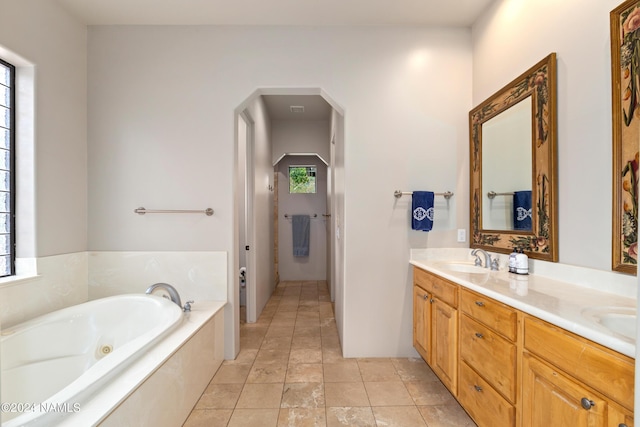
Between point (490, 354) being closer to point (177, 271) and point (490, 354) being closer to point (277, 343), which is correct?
point (277, 343)

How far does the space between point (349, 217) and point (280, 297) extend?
236cm

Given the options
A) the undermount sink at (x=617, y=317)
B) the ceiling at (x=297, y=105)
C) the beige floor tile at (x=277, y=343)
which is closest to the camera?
the undermount sink at (x=617, y=317)

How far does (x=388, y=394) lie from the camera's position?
2.00 meters

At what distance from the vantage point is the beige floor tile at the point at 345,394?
6.26 feet

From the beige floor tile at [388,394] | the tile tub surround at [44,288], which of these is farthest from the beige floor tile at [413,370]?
the tile tub surround at [44,288]

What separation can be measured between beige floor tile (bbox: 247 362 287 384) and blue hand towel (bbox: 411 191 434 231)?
59.2 inches

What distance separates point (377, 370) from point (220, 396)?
1136 mm

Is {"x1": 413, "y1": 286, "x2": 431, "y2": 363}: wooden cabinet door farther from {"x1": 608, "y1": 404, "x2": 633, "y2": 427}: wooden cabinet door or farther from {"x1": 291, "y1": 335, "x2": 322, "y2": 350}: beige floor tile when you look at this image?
{"x1": 608, "y1": 404, "x2": 633, "y2": 427}: wooden cabinet door

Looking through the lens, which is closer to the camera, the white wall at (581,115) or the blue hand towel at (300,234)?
the white wall at (581,115)

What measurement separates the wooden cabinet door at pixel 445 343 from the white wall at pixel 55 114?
2.68 m

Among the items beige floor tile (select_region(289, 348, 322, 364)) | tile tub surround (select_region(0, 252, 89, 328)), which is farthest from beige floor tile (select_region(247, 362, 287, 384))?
tile tub surround (select_region(0, 252, 89, 328))

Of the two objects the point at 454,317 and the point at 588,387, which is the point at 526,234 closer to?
the point at 454,317

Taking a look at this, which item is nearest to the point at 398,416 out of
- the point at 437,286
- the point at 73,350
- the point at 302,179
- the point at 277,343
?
the point at 437,286

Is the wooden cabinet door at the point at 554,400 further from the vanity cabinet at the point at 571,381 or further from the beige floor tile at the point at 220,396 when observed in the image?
the beige floor tile at the point at 220,396
